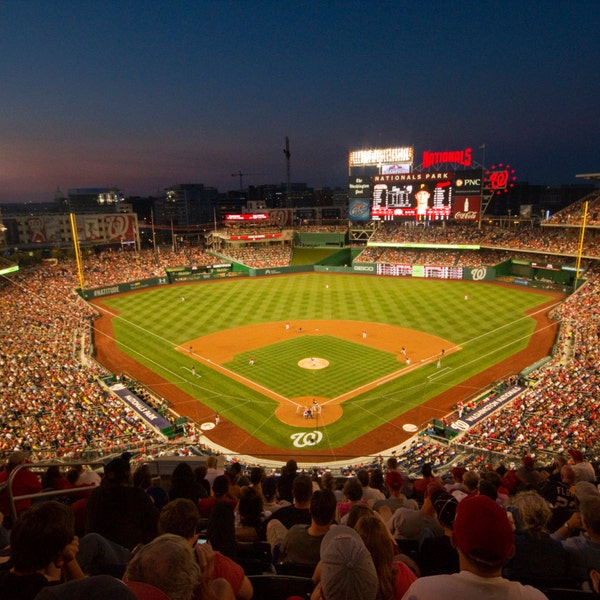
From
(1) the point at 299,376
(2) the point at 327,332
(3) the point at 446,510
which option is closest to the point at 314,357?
(1) the point at 299,376

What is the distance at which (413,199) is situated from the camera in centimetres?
6262

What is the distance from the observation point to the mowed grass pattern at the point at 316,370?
28.7 m

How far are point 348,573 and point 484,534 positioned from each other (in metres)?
0.89

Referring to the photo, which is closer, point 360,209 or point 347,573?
point 347,573

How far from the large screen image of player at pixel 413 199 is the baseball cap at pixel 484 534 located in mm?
62429

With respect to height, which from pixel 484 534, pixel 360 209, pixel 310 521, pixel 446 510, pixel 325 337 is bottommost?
pixel 325 337

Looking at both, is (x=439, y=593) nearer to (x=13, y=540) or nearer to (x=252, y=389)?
(x=13, y=540)

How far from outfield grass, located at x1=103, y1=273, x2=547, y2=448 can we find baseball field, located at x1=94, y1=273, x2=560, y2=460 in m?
0.11

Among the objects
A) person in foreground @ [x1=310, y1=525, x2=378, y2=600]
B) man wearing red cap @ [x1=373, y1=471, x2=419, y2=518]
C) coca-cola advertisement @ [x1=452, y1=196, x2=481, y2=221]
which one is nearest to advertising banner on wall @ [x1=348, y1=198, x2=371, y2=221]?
coca-cola advertisement @ [x1=452, y1=196, x2=481, y2=221]

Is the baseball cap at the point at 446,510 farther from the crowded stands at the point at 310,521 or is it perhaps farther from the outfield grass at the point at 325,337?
the outfield grass at the point at 325,337

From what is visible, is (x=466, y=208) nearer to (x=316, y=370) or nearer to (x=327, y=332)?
(x=327, y=332)

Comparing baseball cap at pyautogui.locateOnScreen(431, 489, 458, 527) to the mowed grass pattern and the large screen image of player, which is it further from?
the large screen image of player

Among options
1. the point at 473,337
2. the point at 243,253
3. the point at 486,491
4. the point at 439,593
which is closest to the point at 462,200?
the point at 473,337

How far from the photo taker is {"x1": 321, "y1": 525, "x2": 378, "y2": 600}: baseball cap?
9.46 feet
